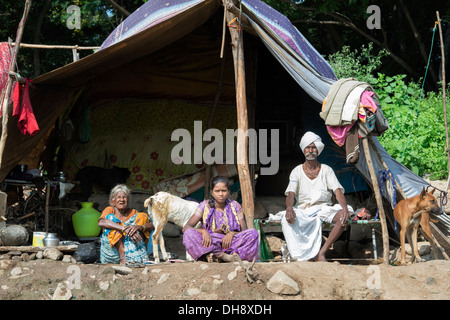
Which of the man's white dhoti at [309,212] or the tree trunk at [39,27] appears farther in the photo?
the tree trunk at [39,27]

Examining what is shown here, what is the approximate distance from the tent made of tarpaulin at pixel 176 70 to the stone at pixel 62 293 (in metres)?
2.40

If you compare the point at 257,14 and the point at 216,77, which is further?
the point at 216,77

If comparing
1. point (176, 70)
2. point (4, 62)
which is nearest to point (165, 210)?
point (4, 62)

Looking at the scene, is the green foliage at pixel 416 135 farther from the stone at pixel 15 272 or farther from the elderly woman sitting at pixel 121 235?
the stone at pixel 15 272

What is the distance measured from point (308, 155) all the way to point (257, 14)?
1706 millimetres

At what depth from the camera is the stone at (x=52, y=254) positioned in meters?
5.04

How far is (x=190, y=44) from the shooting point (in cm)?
798

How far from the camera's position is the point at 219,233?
5.26 meters

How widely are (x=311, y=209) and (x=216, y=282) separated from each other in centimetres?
179

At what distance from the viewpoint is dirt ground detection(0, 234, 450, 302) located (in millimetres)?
4230

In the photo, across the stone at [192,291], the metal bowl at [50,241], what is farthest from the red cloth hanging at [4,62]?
the stone at [192,291]
